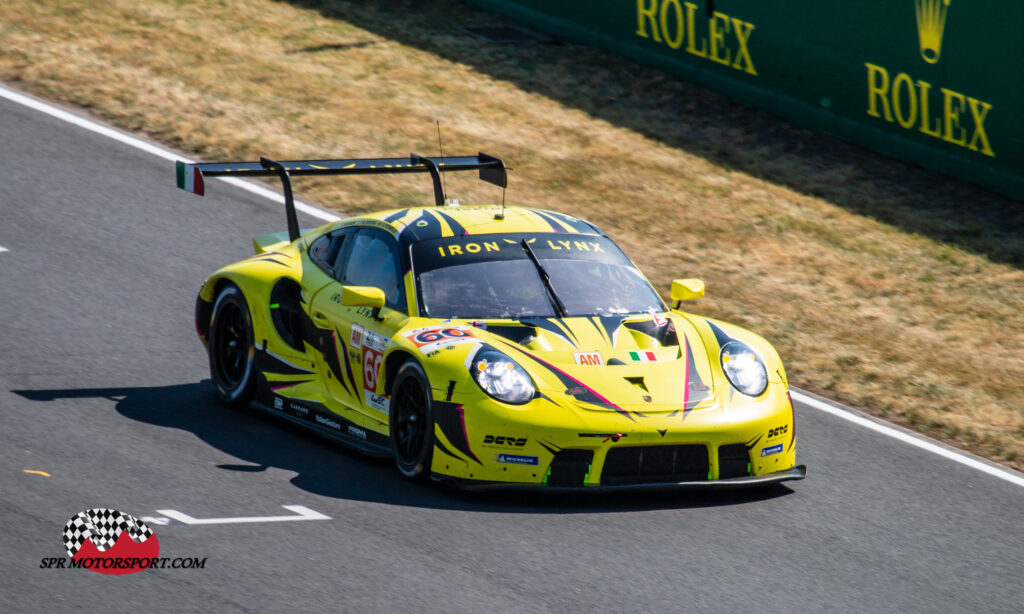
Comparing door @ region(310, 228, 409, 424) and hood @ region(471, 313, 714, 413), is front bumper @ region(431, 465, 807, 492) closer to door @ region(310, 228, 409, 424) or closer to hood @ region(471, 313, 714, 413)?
hood @ region(471, 313, 714, 413)

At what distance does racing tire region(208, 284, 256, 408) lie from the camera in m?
9.08

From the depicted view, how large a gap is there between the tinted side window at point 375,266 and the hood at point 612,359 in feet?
2.26

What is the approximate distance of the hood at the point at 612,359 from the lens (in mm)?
7402

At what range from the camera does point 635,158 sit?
607 inches

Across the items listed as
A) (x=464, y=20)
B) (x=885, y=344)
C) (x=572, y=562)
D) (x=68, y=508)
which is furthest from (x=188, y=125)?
(x=572, y=562)

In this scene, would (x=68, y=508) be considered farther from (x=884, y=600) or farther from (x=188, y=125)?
(x=188, y=125)

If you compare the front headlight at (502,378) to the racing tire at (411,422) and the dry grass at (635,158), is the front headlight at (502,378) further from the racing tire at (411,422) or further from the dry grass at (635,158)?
the dry grass at (635,158)

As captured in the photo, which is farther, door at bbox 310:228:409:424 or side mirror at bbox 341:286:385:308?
door at bbox 310:228:409:424

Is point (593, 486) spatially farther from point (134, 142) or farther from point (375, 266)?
point (134, 142)

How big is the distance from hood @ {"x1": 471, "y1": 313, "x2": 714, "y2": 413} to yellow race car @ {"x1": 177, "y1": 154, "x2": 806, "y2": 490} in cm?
1

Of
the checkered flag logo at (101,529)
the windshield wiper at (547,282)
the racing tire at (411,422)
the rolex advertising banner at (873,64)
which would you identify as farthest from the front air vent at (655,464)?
the rolex advertising banner at (873,64)

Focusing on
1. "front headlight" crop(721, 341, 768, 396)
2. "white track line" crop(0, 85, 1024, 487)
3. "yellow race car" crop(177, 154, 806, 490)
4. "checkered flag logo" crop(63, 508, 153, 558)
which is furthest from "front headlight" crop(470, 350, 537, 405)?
"white track line" crop(0, 85, 1024, 487)

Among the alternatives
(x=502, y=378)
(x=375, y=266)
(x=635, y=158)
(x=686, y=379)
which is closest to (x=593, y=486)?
(x=502, y=378)

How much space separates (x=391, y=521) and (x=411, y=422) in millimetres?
815
